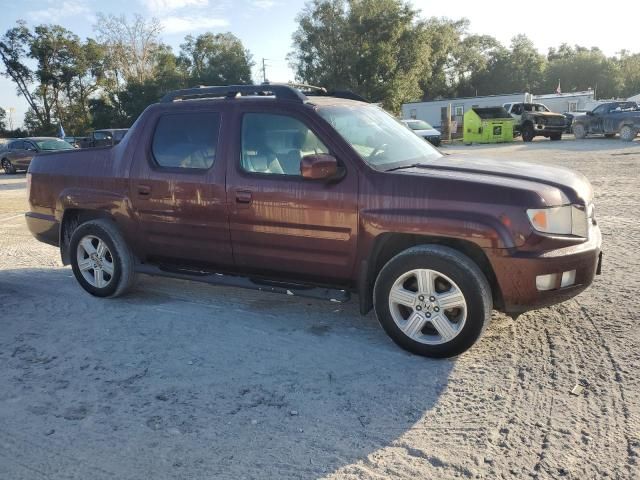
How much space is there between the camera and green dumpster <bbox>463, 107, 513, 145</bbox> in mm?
28047

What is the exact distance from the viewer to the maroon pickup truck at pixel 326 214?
351 cm

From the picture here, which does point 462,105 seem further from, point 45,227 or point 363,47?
point 45,227

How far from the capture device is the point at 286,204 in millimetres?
4070

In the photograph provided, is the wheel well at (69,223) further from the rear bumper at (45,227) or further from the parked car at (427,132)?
the parked car at (427,132)

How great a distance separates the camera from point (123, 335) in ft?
14.3

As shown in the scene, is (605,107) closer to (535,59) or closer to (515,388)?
(515,388)

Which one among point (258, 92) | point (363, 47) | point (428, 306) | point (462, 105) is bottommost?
point (428, 306)

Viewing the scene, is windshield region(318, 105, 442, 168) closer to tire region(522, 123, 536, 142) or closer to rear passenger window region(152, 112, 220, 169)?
rear passenger window region(152, 112, 220, 169)

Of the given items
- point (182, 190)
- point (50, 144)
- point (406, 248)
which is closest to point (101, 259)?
A: point (182, 190)

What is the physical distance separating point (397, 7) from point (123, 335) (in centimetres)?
4264

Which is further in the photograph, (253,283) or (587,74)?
(587,74)

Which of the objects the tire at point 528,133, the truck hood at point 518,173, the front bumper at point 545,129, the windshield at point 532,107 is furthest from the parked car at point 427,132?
the truck hood at point 518,173

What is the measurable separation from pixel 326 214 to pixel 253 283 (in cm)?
94

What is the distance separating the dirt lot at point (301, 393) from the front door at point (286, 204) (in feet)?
1.84
